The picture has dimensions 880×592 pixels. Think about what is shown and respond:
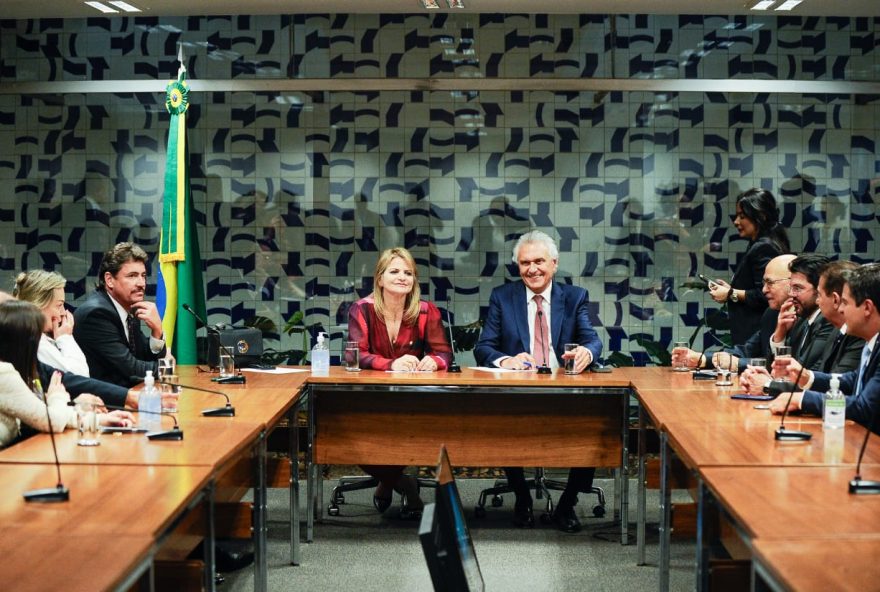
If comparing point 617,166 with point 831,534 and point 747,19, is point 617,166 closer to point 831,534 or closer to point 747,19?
point 747,19

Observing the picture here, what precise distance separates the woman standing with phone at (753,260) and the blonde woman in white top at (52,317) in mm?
3472

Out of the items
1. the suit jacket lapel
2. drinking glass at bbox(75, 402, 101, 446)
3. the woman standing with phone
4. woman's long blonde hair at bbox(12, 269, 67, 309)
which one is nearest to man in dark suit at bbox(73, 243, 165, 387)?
woman's long blonde hair at bbox(12, 269, 67, 309)

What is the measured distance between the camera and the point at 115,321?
4652 mm

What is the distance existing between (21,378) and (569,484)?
274 cm

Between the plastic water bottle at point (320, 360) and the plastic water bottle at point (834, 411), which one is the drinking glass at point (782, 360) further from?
the plastic water bottle at point (320, 360)

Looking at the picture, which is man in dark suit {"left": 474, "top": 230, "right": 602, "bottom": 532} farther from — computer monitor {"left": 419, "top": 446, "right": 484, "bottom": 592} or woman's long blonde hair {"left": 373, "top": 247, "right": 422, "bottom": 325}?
computer monitor {"left": 419, "top": 446, "right": 484, "bottom": 592}

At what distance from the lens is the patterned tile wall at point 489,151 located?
274 inches

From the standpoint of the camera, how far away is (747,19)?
272 inches

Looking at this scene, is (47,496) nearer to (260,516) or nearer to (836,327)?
(260,516)

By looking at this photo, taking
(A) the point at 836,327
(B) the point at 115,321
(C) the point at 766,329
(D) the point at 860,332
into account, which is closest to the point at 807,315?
(A) the point at 836,327

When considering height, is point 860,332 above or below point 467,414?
above

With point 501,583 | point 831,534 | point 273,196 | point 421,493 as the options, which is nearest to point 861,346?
point 501,583

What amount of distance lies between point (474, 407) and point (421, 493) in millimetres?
1176

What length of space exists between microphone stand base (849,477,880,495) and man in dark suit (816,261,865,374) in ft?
4.60
